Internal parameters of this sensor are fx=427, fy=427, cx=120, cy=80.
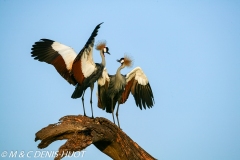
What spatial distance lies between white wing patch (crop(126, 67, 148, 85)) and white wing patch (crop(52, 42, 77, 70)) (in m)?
1.90

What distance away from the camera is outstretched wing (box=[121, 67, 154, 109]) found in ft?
36.9

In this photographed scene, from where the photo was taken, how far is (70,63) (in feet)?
31.6

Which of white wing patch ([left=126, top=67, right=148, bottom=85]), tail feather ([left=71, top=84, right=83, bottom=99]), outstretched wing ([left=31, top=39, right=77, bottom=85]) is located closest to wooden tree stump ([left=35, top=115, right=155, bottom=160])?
tail feather ([left=71, top=84, right=83, bottom=99])

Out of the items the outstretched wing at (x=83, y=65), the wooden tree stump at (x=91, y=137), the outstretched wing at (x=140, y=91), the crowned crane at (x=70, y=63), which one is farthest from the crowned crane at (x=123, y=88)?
the wooden tree stump at (x=91, y=137)

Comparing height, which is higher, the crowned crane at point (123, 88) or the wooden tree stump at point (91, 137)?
the crowned crane at point (123, 88)

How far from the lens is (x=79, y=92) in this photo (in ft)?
31.8

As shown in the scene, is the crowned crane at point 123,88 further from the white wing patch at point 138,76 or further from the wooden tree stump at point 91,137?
the wooden tree stump at point 91,137

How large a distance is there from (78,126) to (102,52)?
3303mm

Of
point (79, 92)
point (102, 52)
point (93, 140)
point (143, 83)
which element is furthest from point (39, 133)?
point (143, 83)

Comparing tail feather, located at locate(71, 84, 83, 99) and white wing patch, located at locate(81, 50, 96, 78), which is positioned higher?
white wing patch, located at locate(81, 50, 96, 78)

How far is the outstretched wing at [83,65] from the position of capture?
9.12 m

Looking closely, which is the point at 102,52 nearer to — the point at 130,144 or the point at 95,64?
the point at 95,64

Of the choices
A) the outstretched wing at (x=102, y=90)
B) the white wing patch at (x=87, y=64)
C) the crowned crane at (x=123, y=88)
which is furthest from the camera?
the outstretched wing at (x=102, y=90)

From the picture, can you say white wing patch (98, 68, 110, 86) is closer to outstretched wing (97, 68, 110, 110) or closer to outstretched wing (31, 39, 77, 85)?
outstretched wing (97, 68, 110, 110)
